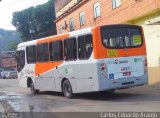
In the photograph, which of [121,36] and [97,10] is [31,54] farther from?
[97,10]

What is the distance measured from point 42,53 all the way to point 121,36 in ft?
17.3

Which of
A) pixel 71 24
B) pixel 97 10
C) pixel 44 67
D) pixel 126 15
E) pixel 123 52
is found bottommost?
pixel 44 67

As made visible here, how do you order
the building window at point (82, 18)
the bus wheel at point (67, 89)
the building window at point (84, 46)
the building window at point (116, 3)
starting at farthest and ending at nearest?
the building window at point (82, 18) → the building window at point (116, 3) → the bus wheel at point (67, 89) → the building window at point (84, 46)

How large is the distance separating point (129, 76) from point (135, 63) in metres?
0.59

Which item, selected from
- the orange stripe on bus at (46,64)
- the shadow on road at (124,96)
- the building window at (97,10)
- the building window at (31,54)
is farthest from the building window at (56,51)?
the building window at (97,10)

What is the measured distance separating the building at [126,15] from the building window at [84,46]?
6102mm

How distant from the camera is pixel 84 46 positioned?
1602 cm

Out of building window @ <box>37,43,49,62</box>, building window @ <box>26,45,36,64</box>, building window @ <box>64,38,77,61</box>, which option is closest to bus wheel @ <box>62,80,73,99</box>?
building window @ <box>64,38,77,61</box>

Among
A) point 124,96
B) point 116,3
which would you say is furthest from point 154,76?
point 116,3

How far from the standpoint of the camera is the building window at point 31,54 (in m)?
21.0

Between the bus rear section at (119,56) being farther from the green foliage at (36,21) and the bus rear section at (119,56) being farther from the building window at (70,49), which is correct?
the green foliage at (36,21)

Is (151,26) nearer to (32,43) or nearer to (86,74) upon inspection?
(32,43)

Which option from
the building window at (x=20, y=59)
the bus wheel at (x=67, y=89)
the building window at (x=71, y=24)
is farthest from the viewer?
the building window at (x=71, y=24)

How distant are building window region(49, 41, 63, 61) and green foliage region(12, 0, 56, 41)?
49082mm
